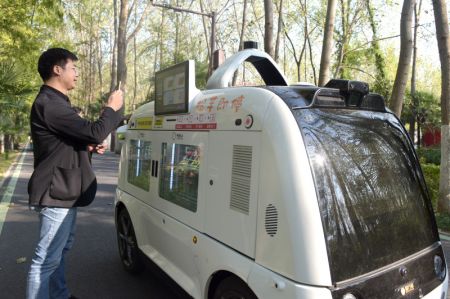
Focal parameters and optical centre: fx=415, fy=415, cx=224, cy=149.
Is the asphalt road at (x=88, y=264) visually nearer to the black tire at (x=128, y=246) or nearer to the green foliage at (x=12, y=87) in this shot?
the black tire at (x=128, y=246)

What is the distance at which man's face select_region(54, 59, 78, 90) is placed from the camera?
2.99 metres

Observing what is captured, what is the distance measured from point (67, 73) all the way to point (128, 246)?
2.30 meters

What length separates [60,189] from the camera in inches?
116

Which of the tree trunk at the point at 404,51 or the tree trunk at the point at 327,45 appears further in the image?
the tree trunk at the point at 327,45

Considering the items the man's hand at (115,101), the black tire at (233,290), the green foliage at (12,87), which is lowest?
the black tire at (233,290)

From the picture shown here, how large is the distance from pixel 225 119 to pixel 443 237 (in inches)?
197

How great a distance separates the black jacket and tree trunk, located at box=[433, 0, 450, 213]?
21.0ft

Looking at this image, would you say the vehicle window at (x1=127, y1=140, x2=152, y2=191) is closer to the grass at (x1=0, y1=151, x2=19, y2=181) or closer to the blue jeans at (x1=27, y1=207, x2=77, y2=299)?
the blue jeans at (x1=27, y1=207, x2=77, y2=299)

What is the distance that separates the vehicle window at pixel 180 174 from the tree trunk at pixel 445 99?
5.70m

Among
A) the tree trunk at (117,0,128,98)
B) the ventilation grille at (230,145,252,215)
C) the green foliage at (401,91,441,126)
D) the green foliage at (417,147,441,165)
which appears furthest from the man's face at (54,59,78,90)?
the green foliage at (401,91,441,126)

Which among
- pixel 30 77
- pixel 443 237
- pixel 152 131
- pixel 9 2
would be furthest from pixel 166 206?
pixel 30 77

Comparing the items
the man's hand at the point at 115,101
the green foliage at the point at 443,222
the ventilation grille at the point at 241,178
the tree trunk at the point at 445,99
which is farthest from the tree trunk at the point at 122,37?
the ventilation grille at the point at 241,178

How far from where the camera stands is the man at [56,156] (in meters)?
2.84

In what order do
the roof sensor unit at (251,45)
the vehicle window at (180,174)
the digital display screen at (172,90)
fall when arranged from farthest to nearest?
the roof sensor unit at (251,45) → the digital display screen at (172,90) → the vehicle window at (180,174)
